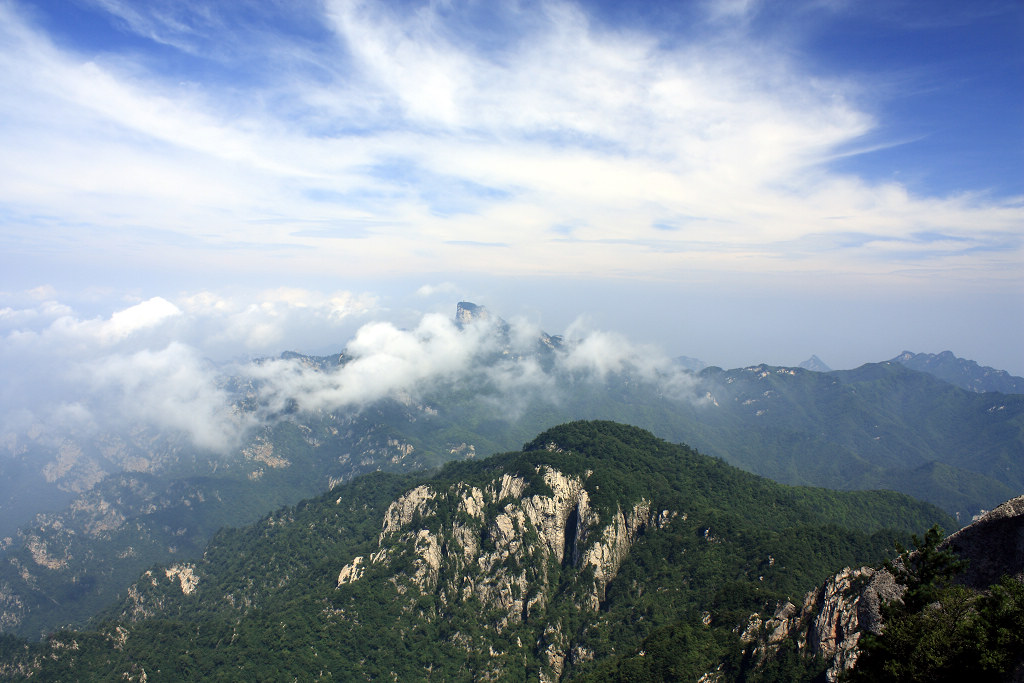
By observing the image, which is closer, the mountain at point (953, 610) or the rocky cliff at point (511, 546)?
the mountain at point (953, 610)

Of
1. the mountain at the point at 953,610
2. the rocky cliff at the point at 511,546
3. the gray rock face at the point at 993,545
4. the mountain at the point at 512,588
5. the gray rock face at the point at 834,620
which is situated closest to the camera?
the mountain at the point at 953,610

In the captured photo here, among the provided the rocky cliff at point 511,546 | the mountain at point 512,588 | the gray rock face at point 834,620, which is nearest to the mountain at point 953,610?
the gray rock face at point 834,620

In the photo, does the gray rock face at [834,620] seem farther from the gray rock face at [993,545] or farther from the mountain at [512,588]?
the gray rock face at [993,545]

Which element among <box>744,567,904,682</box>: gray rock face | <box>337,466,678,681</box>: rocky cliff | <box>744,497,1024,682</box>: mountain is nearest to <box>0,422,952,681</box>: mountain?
<box>337,466,678,681</box>: rocky cliff

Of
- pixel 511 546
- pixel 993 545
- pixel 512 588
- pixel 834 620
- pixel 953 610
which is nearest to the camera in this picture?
pixel 953 610

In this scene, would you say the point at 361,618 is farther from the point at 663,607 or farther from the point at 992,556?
the point at 992,556

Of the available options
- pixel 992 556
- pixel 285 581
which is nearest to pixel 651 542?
pixel 992 556

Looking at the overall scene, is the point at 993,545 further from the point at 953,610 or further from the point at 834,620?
the point at 834,620

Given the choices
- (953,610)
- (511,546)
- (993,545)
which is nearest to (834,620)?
(993,545)
